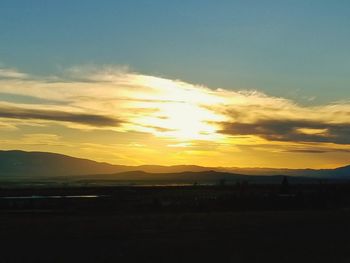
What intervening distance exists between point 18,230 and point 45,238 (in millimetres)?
4635

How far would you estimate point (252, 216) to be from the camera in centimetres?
4347

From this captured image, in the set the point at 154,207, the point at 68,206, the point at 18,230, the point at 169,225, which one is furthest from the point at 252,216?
the point at 68,206

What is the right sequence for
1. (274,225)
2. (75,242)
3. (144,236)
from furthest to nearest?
(274,225)
(144,236)
(75,242)

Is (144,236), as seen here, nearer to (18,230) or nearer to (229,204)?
(18,230)

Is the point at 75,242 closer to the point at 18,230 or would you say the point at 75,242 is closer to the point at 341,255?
the point at 18,230

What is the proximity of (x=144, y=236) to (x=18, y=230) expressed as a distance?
817 cm

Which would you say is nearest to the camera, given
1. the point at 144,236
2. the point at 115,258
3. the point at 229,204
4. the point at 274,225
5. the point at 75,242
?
the point at 115,258

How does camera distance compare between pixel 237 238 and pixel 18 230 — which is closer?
pixel 237 238

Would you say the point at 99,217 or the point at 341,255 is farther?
the point at 99,217

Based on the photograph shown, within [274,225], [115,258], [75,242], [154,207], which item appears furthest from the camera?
[154,207]

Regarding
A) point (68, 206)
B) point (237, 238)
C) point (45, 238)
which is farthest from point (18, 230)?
point (68, 206)

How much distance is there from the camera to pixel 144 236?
31.1m

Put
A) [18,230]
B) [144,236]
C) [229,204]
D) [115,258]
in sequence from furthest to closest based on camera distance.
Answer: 1. [229,204]
2. [18,230]
3. [144,236]
4. [115,258]

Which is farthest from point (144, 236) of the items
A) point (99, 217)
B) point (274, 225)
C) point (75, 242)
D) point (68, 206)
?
point (68, 206)
